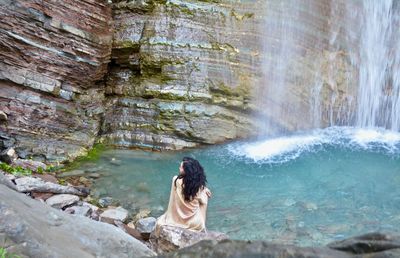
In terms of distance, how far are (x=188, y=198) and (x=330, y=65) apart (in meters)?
8.04

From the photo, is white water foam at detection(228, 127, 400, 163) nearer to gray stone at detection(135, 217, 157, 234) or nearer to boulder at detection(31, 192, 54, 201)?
gray stone at detection(135, 217, 157, 234)

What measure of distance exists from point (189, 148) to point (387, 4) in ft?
24.3

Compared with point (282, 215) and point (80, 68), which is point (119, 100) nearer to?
point (80, 68)

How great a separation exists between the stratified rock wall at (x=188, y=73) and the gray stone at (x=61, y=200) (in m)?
3.66

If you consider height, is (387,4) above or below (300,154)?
above

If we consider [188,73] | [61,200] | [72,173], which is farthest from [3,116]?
[188,73]

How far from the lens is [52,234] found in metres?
3.11

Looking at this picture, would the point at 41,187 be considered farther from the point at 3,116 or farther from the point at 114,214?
the point at 3,116

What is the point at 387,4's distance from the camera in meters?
12.3

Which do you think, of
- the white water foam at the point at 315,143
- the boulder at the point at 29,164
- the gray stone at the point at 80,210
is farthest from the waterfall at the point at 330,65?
the gray stone at the point at 80,210

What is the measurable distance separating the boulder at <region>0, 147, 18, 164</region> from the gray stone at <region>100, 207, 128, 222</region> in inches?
113

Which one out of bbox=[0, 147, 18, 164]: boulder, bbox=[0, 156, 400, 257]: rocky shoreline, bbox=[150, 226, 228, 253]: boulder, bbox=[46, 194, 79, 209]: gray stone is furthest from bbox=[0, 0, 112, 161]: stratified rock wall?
bbox=[150, 226, 228, 253]: boulder

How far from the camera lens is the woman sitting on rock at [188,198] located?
216 inches

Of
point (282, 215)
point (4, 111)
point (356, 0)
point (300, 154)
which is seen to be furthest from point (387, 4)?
point (4, 111)
